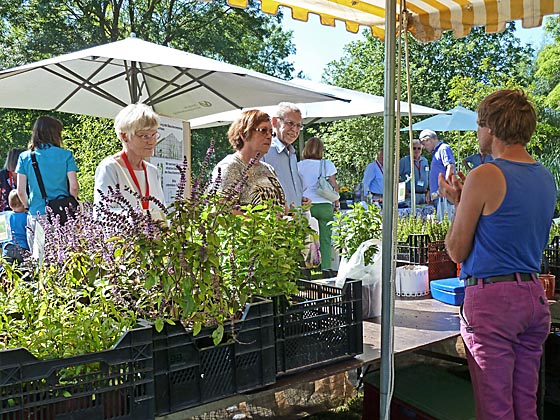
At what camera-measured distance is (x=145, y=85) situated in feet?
18.5

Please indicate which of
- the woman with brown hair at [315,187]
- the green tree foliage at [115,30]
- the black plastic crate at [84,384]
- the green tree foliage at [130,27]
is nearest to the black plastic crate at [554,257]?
the black plastic crate at [84,384]

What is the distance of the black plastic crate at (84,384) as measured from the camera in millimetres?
1231

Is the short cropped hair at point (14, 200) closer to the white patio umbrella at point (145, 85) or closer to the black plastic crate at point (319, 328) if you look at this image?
the white patio umbrella at point (145, 85)

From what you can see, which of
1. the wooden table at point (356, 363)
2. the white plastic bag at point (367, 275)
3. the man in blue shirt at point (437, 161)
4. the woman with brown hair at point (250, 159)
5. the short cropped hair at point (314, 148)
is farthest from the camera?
the man in blue shirt at point (437, 161)

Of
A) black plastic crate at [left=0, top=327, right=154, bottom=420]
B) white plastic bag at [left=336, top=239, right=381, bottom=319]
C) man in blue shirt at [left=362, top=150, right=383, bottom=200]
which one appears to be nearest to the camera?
black plastic crate at [left=0, top=327, right=154, bottom=420]

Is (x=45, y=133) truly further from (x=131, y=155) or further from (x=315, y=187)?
(x=315, y=187)

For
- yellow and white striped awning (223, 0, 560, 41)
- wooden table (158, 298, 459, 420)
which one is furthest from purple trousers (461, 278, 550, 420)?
yellow and white striped awning (223, 0, 560, 41)

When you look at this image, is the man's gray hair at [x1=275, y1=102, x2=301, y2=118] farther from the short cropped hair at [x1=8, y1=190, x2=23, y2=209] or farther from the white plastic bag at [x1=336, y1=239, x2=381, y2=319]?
the short cropped hair at [x1=8, y1=190, x2=23, y2=209]

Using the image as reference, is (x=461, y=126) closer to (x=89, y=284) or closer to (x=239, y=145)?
(x=239, y=145)

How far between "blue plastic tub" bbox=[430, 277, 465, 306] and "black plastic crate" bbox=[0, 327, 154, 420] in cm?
161

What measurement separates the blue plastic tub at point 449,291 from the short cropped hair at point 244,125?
1120mm

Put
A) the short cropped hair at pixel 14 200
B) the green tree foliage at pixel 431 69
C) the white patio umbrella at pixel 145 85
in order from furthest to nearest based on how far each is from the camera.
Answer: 1. the green tree foliage at pixel 431 69
2. the short cropped hair at pixel 14 200
3. the white patio umbrella at pixel 145 85

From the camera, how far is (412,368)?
2.77m

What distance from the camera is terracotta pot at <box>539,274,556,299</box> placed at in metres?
2.70
